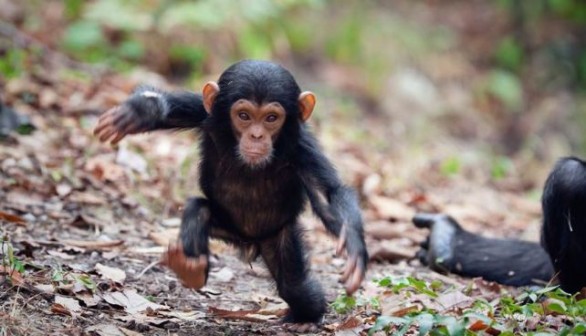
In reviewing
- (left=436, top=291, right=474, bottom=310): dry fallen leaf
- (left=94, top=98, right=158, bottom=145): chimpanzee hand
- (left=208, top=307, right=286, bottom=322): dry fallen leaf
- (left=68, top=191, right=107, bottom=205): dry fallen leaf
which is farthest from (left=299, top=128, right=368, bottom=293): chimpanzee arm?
(left=68, top=191, right=107, bottom=205): dry fallen leaf

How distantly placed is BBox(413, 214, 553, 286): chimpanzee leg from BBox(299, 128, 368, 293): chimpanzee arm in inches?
76.5

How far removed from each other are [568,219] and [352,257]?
204cm

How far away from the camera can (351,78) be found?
43.2ft

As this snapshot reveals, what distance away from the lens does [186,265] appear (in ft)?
15.8

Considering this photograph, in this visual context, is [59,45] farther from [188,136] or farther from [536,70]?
[536,70]

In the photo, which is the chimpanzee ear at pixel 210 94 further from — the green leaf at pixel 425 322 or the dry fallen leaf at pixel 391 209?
the dry fallen leaf at pixel 391 209

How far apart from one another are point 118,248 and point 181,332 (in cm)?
167

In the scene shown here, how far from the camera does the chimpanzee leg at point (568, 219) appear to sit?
19.5 ft

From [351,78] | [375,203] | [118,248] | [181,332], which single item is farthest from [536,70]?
[181,332]

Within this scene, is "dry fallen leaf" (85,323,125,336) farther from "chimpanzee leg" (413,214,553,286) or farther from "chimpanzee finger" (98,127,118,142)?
"chimpanzee leg" (413,214,553,286)

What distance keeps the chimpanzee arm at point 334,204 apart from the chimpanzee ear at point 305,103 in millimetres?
138

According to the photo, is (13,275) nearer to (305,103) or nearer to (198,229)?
(198,229)

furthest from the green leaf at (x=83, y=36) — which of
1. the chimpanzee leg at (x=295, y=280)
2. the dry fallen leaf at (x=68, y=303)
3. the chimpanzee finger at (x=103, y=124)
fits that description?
the dry fallen leaf at (x=68, y=303)

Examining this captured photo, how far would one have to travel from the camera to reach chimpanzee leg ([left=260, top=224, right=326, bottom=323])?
528 centimetres
